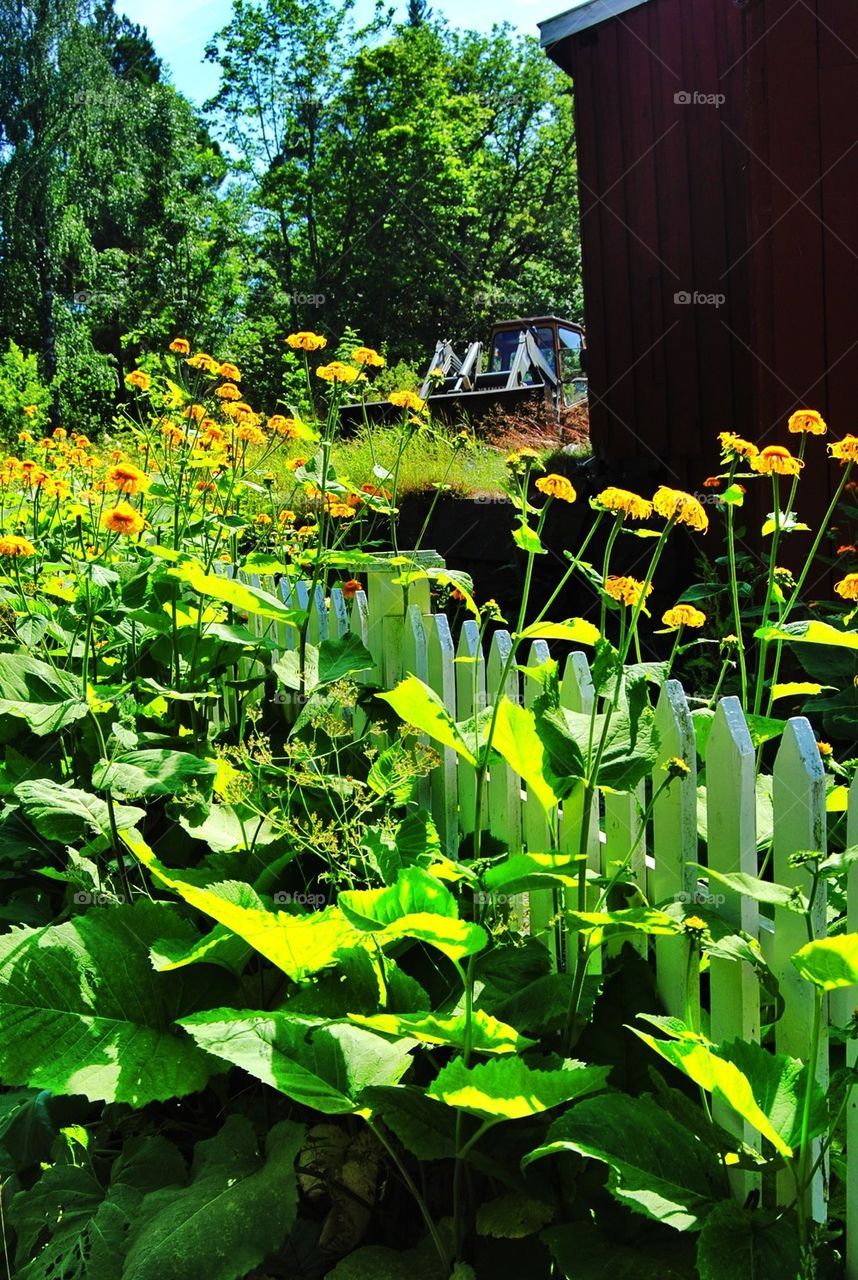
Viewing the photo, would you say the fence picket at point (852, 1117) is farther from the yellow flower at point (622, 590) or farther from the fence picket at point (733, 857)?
the yellow flower at point (622, 590)

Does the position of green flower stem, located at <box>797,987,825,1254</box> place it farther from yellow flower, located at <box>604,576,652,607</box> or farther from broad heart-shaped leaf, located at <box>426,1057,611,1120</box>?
yellow flower, located at <box>604,576,652,607</box>

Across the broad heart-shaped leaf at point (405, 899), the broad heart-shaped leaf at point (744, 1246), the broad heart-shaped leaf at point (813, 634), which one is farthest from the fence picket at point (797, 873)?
the broad heart-shaped leaf at point (405, 899)

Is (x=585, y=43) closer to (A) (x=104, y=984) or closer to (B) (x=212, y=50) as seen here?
(A) (x=104, y=984)

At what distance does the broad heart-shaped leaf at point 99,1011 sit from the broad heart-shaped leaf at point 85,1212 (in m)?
0.18

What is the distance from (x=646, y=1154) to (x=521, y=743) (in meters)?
0.64

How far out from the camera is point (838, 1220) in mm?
Result: 1605

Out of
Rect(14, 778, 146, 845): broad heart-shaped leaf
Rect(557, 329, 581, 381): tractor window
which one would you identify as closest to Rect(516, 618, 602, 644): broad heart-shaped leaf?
Rect(14, 778, 146, 845): broad heart-shaped leaf

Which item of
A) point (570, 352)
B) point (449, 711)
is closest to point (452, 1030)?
point (449, 711)

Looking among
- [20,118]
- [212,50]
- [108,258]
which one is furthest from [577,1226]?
[212,50]

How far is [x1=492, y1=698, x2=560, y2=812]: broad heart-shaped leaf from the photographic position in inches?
69.2

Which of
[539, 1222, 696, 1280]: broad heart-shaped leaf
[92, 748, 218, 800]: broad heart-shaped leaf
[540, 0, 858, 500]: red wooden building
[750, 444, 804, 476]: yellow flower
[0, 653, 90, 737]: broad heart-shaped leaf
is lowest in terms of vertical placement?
[539, 1222, 696, 1280]: broad heart-shaped leaf

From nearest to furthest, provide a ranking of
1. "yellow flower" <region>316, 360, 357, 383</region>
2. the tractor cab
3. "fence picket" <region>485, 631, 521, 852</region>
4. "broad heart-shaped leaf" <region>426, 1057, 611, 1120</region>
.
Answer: "broad heart-shaped leaf" <region>426, 1057, 611, 1120</region>, "fence picket" <region>485, 631, 521, 852</region>, "yellow flower" <region>316, 360, 357, 383</region>, the tractor cab

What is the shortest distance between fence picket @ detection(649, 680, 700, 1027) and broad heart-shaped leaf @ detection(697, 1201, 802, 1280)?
1.08 feet

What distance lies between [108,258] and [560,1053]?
29339 mm
